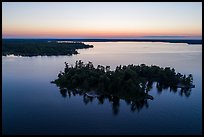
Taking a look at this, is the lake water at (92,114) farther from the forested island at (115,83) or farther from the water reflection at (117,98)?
the forested island at (115,83)

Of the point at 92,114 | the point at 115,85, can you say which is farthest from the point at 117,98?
the point at 92,114

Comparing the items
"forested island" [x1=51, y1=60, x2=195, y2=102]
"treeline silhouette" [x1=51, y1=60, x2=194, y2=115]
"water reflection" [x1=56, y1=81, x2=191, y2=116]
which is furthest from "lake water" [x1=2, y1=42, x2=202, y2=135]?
"forested island" [x1=51, y1=60, x2=195, y2=102]

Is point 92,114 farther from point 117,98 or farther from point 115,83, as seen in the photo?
point 115,83

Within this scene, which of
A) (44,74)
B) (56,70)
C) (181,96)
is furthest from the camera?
(56,70)

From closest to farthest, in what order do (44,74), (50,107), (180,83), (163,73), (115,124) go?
(115,124), (50,107), (180,83), (163,73), (44,74)

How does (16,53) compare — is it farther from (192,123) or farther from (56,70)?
(192,123)

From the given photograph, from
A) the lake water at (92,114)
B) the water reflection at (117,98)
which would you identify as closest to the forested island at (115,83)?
the water reflection at (117,98)

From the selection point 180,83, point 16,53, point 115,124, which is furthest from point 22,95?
point 16,53

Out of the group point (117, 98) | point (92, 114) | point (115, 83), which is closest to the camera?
point (92, 114)

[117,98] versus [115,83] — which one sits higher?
[115,83]
